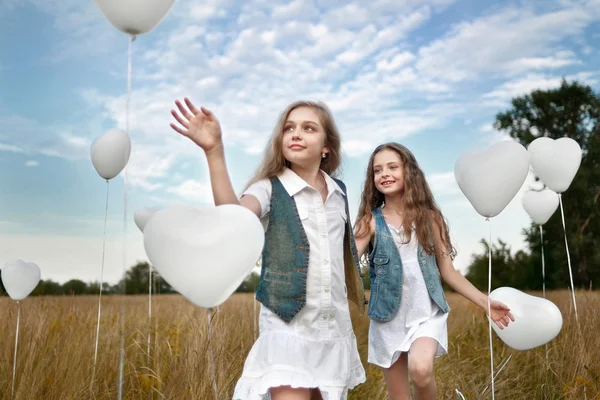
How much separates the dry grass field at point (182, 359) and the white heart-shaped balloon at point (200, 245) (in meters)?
1.22

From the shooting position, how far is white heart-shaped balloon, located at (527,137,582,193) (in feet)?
13.8

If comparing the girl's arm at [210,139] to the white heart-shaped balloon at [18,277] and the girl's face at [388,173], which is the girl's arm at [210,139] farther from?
the white heart-shaped balloon at [18,277]

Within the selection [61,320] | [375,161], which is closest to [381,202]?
[375,161]

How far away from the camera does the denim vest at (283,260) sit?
2.15m

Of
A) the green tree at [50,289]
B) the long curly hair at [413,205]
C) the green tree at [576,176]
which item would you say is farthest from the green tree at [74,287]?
the green tree at [576,176]

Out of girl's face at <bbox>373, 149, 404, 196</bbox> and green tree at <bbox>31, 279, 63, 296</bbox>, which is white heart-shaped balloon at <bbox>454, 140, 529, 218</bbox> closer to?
girl's face at <bbox>373, 149, 404, 196</bbox>

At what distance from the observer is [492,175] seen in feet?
9.19

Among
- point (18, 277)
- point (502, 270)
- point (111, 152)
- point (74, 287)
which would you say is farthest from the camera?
point (502, 270)

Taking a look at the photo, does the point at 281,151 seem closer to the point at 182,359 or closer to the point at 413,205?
the point at 413,205

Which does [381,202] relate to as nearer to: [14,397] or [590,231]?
[14,397]

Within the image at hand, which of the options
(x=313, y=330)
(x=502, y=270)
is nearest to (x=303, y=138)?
(x=313, y=330)

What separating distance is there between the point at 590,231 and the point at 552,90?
13.6 feet

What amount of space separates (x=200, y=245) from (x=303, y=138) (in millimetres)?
836

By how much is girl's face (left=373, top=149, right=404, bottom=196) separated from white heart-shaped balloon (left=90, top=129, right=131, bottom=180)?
1341mm
